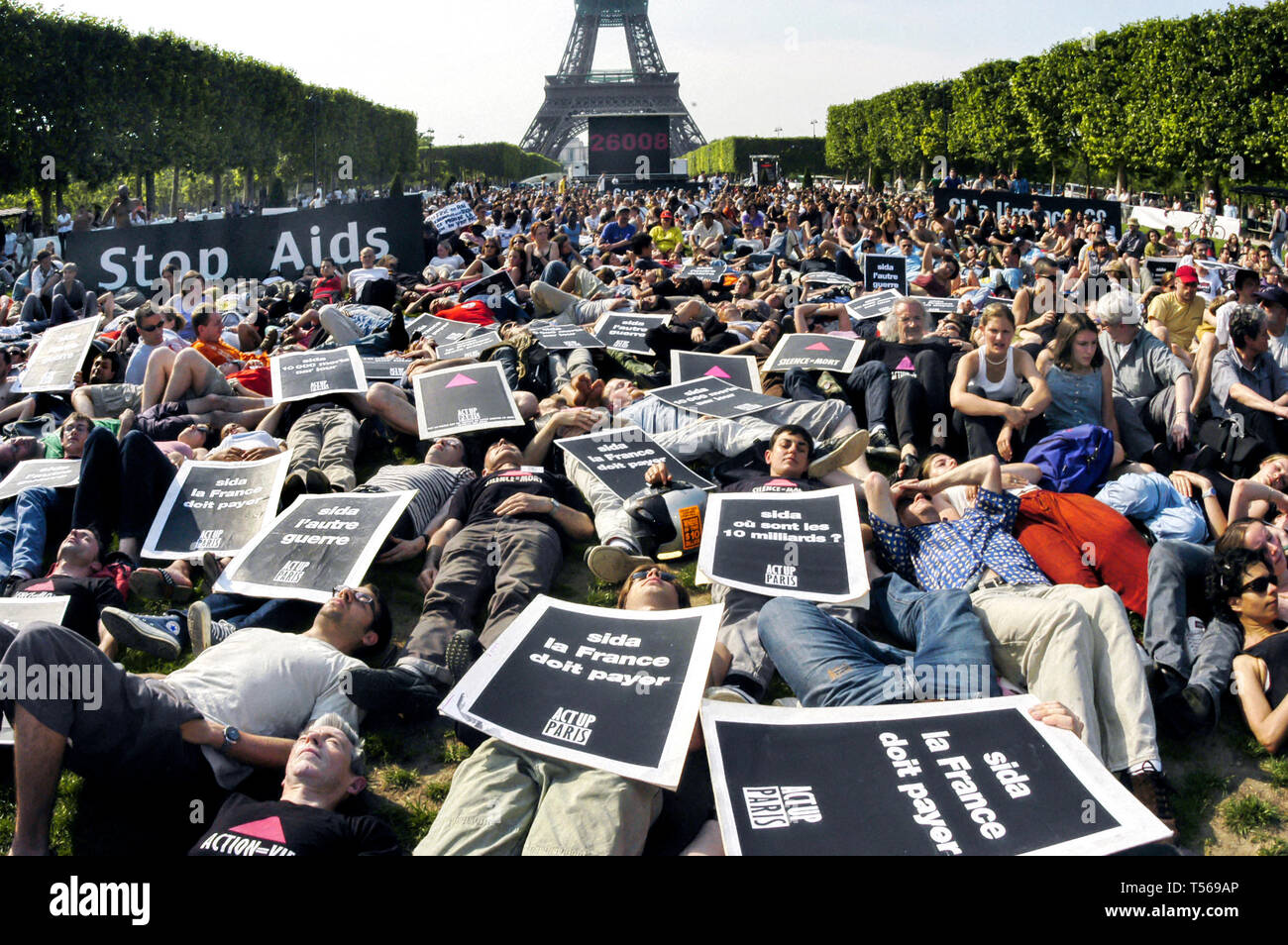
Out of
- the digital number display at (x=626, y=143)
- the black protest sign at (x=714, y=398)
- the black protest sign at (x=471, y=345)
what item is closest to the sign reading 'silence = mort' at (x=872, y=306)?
the black protest sign at (x=714, y=398)

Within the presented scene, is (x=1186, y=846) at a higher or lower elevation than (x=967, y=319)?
lower

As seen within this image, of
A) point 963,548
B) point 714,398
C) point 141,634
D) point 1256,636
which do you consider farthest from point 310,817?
point 714,398

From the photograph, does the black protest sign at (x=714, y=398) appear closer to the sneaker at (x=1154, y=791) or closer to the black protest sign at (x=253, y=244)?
the sneaker at (x=1154, y=791)

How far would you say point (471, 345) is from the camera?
375 inches

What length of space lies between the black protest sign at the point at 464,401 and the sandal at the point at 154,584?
218 cm

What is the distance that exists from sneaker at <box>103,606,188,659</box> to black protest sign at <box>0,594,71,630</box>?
31 centimetres

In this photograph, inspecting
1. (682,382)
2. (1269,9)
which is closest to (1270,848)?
(682,382)

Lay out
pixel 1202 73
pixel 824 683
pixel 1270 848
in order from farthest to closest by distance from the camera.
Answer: pixel 1202 73 → pixel 824 683 → pixel 1270 848

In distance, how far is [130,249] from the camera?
1257 centimetres

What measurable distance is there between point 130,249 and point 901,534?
1162 centimetres

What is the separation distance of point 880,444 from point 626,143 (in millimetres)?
44507

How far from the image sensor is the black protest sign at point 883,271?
12.9m

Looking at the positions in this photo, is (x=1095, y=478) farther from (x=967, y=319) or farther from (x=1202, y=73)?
(x=1202, y=73)

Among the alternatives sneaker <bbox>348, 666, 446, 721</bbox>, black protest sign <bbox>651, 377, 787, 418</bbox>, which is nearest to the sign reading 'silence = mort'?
black protest sign <bbox>651, 377, 787, 418</bbox>
